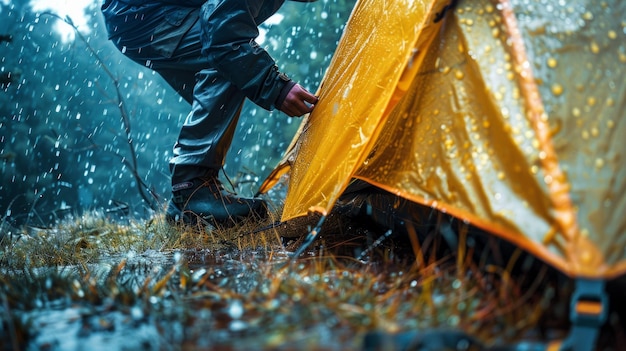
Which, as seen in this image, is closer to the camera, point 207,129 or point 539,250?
point 539,250

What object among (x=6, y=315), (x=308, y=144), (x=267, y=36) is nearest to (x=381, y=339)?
(x=6, y=315)

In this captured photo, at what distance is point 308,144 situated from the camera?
226cm

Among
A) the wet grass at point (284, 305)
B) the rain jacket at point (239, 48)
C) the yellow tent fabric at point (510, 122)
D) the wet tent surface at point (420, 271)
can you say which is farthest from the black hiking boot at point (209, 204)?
the yellow tent fabric at point (510, 122)

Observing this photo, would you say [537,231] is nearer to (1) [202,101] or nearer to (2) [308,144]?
(2) [308,144]

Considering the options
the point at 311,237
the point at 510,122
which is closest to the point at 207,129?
the point at 311,237

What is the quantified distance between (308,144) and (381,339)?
146cm

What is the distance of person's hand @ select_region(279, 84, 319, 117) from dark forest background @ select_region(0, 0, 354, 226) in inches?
187

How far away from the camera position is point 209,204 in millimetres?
2711

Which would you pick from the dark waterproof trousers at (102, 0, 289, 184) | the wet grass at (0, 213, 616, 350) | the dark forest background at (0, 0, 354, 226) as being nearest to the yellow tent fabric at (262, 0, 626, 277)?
the wet grass at (0, 213, 616, 350)

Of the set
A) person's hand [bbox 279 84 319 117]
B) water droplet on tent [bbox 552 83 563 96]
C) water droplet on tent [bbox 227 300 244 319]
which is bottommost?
water droplet on tent [bbox 227 300 244 319]

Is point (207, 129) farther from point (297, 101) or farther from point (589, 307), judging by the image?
point (589, 307)

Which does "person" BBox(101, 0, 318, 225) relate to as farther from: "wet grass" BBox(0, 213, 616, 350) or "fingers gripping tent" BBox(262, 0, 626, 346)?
"fingers gripping tent" BBox(262, 0, 626, 346)

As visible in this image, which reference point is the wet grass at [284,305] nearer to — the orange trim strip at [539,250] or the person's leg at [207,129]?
the orange trim strip at [539,250]

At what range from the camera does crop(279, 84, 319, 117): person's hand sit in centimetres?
231
